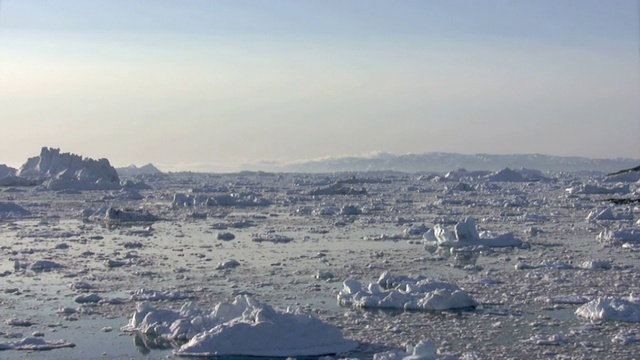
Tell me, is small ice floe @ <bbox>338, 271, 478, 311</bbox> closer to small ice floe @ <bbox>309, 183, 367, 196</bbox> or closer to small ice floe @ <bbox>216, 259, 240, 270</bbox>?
small ice floe @ <bbox>216, 259, 240, 270</bbox>

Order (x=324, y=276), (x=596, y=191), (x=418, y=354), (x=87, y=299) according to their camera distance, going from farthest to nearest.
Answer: (x=596, y=191) < (x=324, y=276) < (x=87, y=299) < (x=418, y=354)

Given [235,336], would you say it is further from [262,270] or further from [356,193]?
[356,193]

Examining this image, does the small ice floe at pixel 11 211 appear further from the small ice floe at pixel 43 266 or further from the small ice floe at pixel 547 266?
the small ice floe at pixel 547 266

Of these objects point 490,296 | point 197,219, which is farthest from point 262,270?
point 197,219

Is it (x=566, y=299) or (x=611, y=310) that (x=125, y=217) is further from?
(x=611, y=310)

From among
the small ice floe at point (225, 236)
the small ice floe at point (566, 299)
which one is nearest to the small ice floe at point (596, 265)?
the small ice floe at point (566, 299)

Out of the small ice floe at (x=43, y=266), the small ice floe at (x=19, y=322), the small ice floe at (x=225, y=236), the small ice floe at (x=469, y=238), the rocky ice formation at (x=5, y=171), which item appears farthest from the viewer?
the rocky ice formation at (x=5, y=171)

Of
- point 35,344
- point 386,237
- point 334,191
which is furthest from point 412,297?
point 334,191
